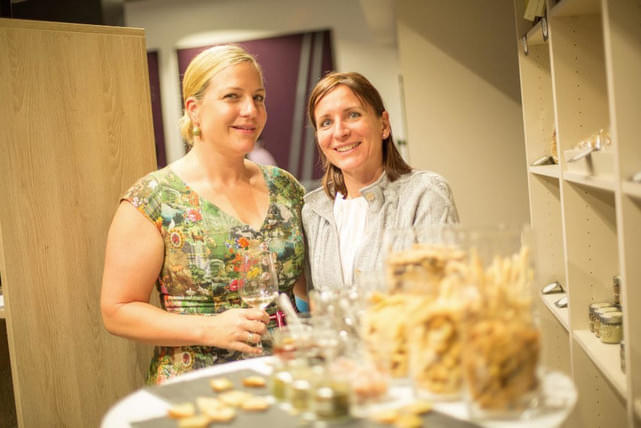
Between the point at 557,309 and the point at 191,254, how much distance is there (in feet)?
4.64

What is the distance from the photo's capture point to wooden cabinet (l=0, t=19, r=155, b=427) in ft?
7.36

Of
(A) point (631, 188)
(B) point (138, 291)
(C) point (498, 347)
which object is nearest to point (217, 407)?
(C) point (498, 347)

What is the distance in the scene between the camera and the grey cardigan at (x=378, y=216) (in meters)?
1.92

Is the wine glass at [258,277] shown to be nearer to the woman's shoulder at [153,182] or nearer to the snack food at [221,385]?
the snack food at [221,385]

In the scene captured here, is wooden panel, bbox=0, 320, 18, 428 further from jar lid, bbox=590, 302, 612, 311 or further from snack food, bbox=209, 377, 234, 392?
jar lid, bbox=590, 302, 612, 311

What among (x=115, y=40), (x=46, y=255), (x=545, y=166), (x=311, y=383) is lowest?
(x=311, y=383)

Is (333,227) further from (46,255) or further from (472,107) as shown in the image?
(472,107)

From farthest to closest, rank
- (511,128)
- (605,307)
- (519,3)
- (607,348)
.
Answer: (511,128) < (519,3) < (605,307) < (607,348)

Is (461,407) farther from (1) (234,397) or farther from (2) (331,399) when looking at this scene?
(1) (234,397)

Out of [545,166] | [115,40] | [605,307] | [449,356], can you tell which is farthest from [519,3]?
[449,356]

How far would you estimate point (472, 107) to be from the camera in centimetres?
354

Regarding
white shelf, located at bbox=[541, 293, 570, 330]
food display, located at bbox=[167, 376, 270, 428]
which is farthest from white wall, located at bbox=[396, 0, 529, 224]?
food display, located at bbox=[167, 376, 270, 428]

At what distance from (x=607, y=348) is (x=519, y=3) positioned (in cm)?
151

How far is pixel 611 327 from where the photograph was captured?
188cm
